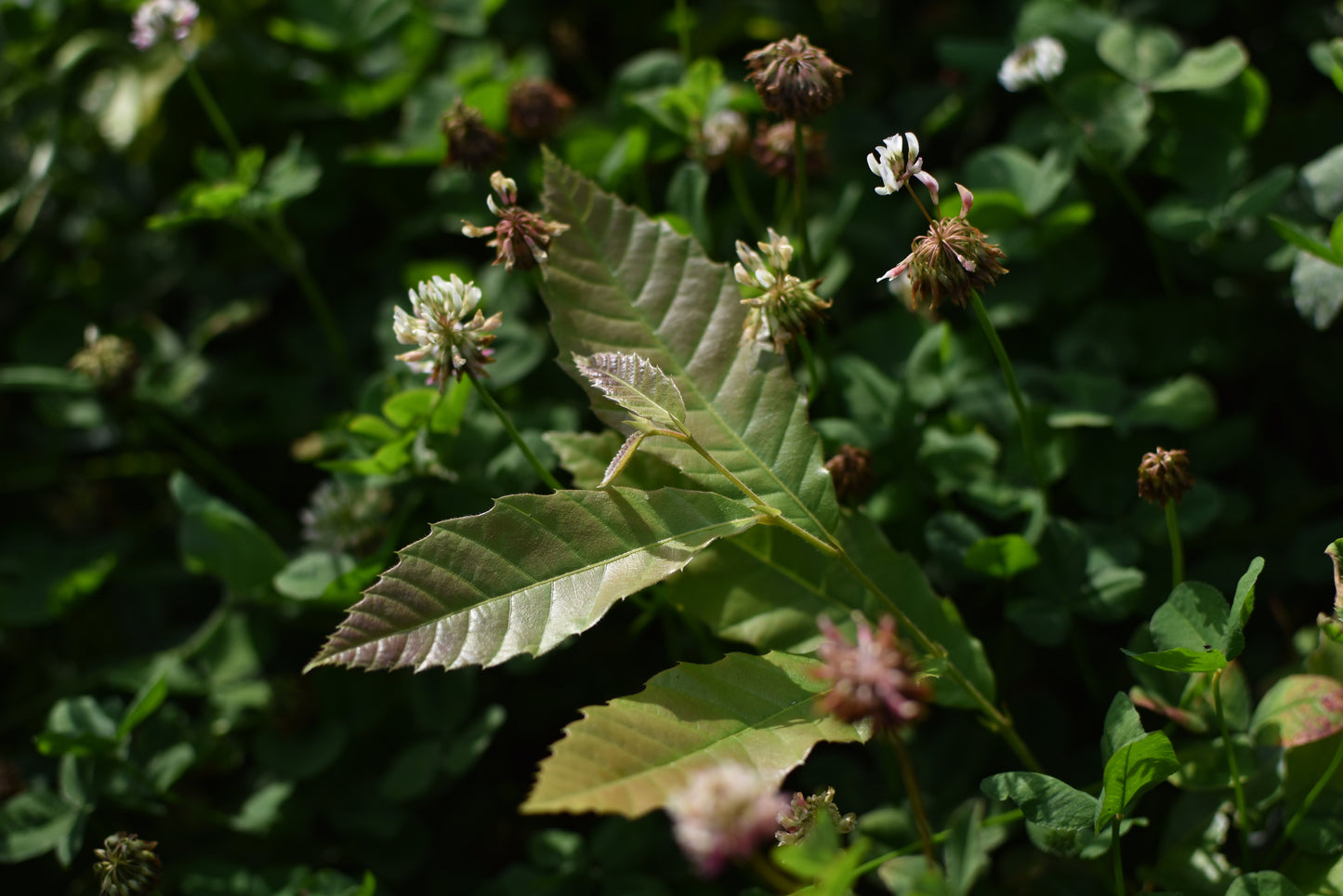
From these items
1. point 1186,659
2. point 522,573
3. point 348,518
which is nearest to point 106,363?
point 348,518

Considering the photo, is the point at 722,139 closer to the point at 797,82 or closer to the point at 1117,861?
the point at 797,82

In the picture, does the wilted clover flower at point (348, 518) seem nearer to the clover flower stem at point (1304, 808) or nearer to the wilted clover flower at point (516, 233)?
the wilted clover flower at point (516, 233)

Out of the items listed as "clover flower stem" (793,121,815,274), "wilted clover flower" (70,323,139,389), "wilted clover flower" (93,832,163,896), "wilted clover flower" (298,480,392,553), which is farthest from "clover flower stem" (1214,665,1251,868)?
"wilted clover flower" (70,323,139,389)

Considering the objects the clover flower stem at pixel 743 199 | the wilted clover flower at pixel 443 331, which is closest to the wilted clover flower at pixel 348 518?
the wilted clover flower at pixel 443 331

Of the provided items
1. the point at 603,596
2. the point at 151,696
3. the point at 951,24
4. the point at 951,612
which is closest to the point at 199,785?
the point at 151,696

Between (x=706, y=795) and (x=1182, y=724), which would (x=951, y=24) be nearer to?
(x=1182, y=724)

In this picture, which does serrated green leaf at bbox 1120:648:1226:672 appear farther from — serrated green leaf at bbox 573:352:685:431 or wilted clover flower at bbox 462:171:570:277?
wilted clover flower at bbox 462:171:570:277
